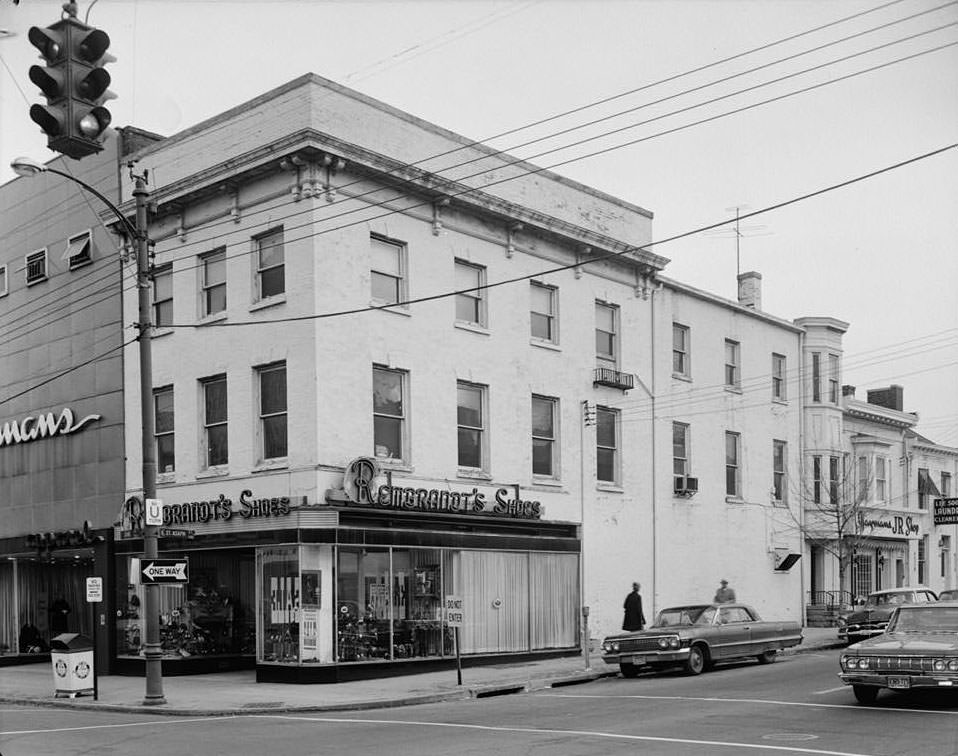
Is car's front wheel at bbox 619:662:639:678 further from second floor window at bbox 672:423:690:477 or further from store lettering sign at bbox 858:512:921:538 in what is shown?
store lettering sign at bbox 858:512:921:538

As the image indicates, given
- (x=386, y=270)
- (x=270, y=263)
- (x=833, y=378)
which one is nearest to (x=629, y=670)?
(x=386, y=270)

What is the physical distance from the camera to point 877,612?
28.9m

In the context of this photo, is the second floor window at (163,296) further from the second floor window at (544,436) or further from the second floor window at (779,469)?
the second floor window at (779,469)

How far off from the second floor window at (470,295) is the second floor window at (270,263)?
444cm

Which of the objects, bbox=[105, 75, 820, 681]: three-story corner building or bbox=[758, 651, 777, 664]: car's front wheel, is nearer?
bbox=[105, 75, 820, 681]: three-story corner building

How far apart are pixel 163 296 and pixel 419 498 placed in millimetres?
7996

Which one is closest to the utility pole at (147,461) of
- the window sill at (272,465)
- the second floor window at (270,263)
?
the window sill at (272,465)

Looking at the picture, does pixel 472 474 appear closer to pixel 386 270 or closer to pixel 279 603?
pixel 386 270

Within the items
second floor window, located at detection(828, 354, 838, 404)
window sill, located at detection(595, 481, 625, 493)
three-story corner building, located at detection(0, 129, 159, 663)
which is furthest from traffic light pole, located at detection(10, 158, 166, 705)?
second floor window, located at detection(828, 354, 838, 404)

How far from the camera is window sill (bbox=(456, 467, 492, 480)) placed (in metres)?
27.7

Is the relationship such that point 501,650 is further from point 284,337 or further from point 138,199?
point 138,199

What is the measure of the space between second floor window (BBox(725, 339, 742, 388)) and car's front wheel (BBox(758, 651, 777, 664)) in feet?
41.3

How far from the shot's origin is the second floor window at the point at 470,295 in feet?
93.1

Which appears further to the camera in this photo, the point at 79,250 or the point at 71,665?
the point at 79,250
